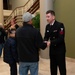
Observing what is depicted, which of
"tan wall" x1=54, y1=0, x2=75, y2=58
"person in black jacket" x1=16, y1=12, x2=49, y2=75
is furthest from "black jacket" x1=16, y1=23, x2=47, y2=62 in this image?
"tan wall" x1=54, y1=0, x2=75, y2=58

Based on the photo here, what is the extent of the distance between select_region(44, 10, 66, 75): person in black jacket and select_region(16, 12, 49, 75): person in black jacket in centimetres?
79

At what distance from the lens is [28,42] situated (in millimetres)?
3578

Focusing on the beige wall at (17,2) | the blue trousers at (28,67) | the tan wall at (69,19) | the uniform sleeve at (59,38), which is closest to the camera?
the blue trousers at (28,67)

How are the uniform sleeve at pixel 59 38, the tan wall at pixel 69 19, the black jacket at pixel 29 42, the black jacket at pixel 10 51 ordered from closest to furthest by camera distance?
the black jacket at pixel 29 42 < the uniform sleeve at pixel 59 38 < the black jacket at pixel 10 51 < the tan wall at pixel 69 19

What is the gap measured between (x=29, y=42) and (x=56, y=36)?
1.02 metres

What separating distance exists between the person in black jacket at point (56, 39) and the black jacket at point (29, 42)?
2.58ft

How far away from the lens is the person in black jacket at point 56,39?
14.2ft

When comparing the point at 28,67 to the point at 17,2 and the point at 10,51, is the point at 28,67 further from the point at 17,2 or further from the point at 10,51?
the point at 17,2

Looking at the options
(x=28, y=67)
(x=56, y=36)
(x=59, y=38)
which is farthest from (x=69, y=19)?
(x=28, y=67)

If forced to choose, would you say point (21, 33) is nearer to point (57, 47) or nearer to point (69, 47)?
point (57, 47)

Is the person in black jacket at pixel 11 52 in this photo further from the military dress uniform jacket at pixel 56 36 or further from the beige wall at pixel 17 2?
the beige wall at pixel 17 2

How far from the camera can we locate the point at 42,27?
902cm

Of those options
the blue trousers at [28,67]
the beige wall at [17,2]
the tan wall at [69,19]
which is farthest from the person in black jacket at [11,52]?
the beige wall at [17,2]

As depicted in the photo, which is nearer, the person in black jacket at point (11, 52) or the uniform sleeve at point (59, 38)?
the uniform sleeve at point (59, 38)
